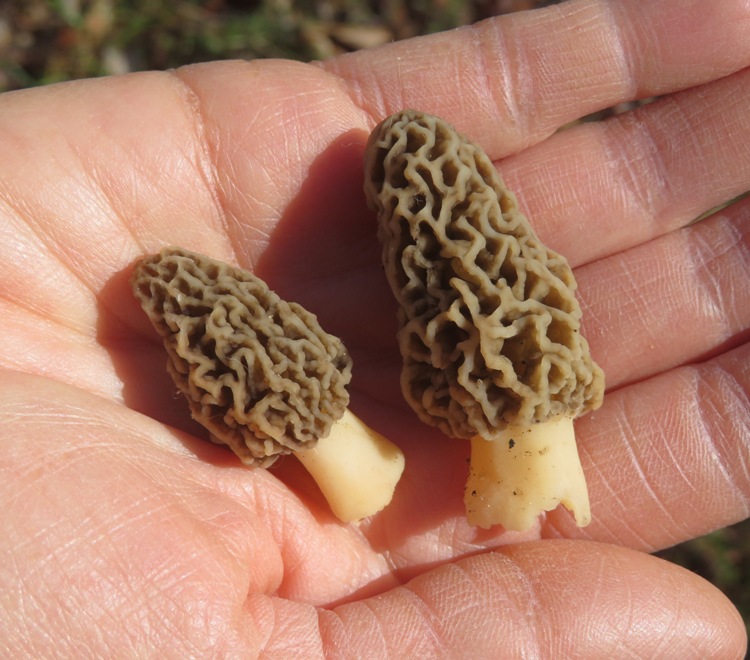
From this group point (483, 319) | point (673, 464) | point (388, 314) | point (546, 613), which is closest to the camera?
point (483, 319)

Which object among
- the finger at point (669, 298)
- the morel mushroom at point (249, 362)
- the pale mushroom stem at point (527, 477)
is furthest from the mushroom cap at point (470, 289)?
the finger at point (669, 298)

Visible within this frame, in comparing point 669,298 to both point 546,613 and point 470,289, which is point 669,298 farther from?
point 546,613

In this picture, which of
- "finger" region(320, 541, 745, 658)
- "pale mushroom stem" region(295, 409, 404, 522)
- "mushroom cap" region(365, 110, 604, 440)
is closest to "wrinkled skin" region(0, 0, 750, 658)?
"finger" region(320, 541, 745, 658)

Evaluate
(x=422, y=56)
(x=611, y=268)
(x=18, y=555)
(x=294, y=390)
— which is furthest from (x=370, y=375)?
(x=18, y=555)

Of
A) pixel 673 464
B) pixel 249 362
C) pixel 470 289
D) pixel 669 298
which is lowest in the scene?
pixel 673 464

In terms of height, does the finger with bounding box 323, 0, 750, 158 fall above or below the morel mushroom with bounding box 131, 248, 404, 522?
above

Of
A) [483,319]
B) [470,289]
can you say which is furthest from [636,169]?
[483,319]

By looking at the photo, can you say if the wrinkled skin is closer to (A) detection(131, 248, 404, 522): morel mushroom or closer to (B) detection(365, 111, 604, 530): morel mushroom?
(A) detection(131, 248, 404, 522): morel mushroom
